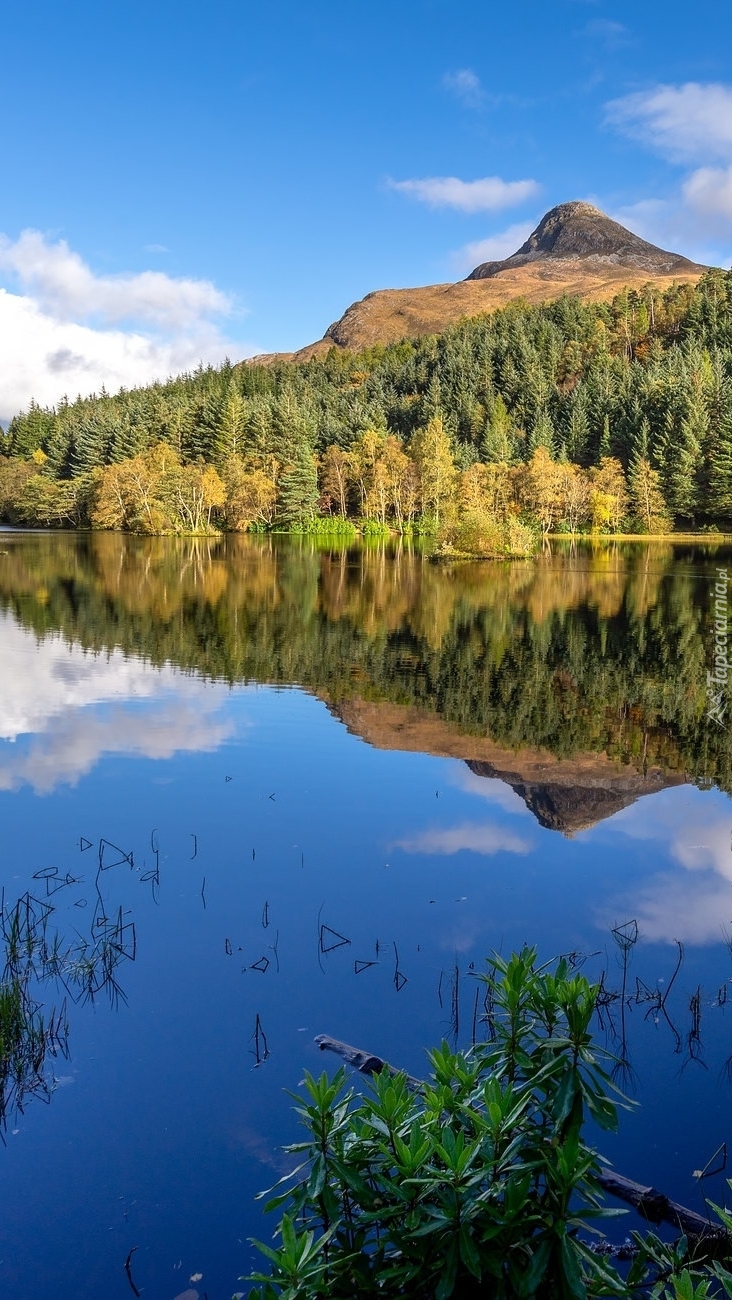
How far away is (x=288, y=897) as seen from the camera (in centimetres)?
906

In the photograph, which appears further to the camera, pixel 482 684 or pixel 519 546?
pixel 519 546

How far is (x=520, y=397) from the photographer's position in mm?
121438

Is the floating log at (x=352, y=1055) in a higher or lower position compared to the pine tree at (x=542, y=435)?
lower

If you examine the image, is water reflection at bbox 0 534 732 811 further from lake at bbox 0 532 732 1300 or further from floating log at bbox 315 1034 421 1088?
floating log at bbox 315 1034 421 1088

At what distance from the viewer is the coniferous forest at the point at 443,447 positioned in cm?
8494

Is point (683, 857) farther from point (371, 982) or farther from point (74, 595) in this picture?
point (74, 595)

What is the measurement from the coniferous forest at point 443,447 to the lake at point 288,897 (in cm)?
4214

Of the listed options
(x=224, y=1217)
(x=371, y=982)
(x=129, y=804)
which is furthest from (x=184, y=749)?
(x=224, y=1217)

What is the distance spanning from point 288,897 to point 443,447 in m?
73.4

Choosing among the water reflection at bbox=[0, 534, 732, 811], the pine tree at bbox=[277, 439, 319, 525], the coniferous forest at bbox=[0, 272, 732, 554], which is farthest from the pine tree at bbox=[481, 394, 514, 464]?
the water reflection at bbox=[0, 534, 732, 811]

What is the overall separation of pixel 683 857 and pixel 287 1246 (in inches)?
356

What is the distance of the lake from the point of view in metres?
5.12

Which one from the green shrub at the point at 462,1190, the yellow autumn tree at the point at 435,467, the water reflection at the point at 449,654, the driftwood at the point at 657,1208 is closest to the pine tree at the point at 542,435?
the yellow autumn tree at the point at 435,467

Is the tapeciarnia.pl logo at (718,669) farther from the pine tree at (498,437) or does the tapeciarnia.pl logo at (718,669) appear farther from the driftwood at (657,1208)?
the pine tree at (498,437)
